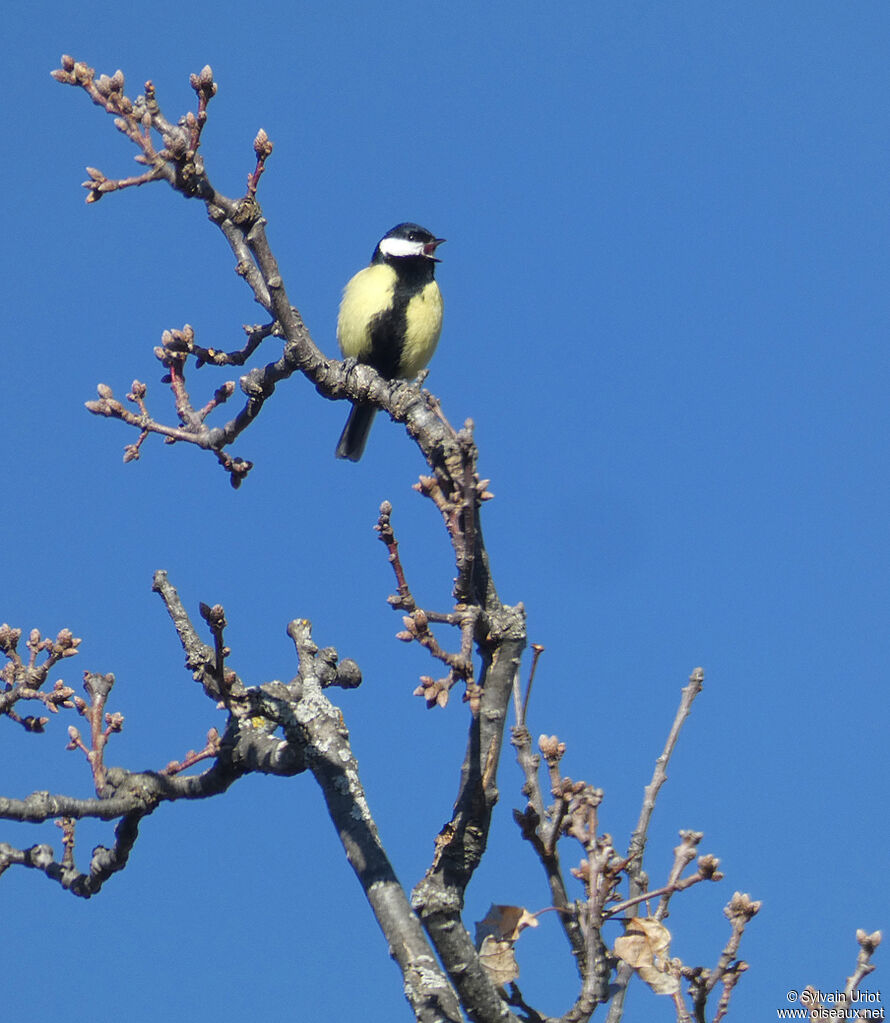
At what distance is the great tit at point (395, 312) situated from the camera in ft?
26.0

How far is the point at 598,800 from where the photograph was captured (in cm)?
321

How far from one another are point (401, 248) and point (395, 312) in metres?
0.84

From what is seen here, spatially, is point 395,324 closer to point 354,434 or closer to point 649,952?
point 354,434

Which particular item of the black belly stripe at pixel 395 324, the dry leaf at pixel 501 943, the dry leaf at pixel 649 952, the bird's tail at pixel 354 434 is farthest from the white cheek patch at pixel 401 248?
the dry leaf at pixel 649 952

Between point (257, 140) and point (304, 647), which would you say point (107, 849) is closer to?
point (304, 647)

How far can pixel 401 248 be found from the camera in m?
8.50

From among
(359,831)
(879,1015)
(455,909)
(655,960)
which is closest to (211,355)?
(359,831)

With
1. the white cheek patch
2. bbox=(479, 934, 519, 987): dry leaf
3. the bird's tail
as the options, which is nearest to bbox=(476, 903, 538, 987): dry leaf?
bbox=(479, 934, 519, 987): dry leaf

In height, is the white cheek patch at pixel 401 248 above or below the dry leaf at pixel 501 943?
above

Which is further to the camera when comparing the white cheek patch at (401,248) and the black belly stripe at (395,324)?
the white cheek patch at (401,248)

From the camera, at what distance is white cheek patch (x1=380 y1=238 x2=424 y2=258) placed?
27.5ft

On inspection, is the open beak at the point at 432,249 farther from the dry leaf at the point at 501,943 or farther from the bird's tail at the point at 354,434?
the dry leaf at the point at 501,943

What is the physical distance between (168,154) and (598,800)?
2.37 m

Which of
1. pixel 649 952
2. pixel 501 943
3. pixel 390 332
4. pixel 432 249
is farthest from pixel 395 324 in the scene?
pixel 649 952
